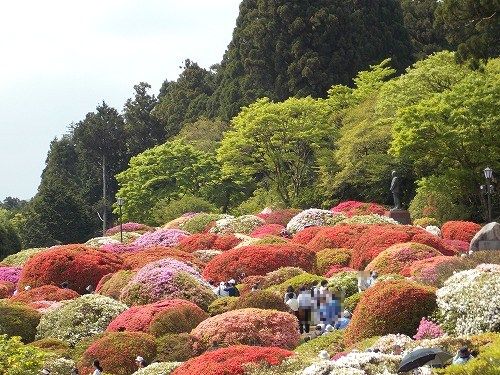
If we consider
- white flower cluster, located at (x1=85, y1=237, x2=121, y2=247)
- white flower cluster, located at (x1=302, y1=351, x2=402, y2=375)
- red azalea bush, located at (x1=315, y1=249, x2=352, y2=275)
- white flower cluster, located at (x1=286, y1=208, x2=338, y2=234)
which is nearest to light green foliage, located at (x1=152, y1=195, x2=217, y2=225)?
white flower cluster, located at (x1=85, y1=237, x2=121, y2=247)

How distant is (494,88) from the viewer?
41969mm

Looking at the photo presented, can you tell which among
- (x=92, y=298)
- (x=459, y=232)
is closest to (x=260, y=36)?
(x=459, y=232)

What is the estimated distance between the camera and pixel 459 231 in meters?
38.6

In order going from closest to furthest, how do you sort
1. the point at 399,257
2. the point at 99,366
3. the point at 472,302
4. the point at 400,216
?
1. the point at 472,302
2. the point at 99,366
3. the point at 399,257
4. the point at 400,216

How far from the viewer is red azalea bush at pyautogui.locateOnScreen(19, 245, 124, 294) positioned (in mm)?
31984

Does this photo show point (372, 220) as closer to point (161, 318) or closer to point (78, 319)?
point (78, 319)

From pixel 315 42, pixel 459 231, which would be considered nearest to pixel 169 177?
pixel 315 42

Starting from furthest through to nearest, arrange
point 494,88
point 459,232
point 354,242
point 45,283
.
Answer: point 494,88 < point 459,232 < point 354,242 < point 45,283

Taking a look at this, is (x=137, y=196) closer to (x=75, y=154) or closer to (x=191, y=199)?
(x=191, y=199)

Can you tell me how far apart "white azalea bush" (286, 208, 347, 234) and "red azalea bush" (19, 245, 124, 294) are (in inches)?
423

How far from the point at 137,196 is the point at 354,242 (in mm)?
29177

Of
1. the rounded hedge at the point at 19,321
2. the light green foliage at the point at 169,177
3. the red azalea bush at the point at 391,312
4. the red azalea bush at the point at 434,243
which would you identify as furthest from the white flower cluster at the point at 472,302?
the light green foliage at the point at 169,177

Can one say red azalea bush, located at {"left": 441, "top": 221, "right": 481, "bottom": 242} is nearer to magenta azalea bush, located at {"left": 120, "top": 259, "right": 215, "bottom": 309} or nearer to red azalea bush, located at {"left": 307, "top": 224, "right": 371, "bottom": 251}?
red azalea bush, located at {"left": 307, "top": 224, "right": 371, "bottom": 251}

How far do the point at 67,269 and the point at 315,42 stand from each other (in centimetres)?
3550
